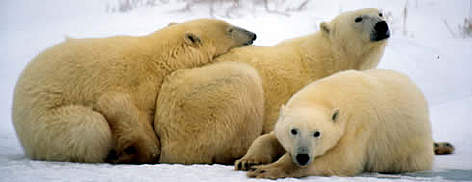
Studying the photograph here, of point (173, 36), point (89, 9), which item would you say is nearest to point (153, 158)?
point (173, 36)

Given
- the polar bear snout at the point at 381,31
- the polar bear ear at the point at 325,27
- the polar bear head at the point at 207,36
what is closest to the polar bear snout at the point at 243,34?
the polar bear head at the point at 207,36

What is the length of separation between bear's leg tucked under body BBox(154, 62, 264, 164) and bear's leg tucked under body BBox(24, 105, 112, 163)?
17.7 inches

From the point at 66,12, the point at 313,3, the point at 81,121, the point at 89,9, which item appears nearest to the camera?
the point at 81,121

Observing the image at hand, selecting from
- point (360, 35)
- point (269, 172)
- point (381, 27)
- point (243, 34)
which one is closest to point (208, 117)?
point (269, 172)

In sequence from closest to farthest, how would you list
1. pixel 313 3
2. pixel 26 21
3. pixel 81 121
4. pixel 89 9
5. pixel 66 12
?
1. pixel 81 121
2. pixel 26 21
3. pixel 66 12
4. pixel 89 9
5. pixel 313 3

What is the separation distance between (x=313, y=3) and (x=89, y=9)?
3417 mm

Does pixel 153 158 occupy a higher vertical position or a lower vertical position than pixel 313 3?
lower

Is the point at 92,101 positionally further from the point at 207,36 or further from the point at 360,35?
the point at 360,35

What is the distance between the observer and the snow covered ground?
5348 mm

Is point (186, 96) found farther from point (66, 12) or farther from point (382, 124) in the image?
point (66, 12)

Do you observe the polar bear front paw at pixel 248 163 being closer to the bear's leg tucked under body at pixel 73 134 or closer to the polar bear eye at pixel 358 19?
the bear's leg tucked under body at pixel 73 134

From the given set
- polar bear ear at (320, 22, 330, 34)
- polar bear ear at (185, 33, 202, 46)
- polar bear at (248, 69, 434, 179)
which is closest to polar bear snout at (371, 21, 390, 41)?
polar bear ear at (320, 22, 330, 34)

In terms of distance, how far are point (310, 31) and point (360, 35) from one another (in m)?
3.34

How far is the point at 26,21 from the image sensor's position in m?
6.54
